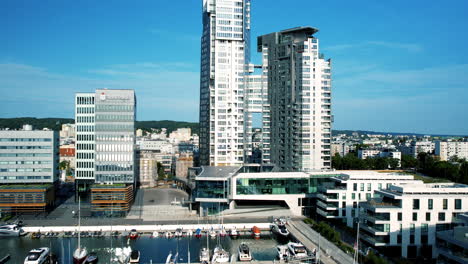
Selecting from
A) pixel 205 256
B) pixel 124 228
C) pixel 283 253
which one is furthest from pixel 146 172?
pixel 283 253

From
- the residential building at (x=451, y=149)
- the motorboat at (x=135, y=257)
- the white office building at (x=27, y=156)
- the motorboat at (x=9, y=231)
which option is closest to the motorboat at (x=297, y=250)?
the motorboat at (x=135, y=257)

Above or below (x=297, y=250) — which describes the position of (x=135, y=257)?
below

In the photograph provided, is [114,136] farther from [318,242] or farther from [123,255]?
[318,242]

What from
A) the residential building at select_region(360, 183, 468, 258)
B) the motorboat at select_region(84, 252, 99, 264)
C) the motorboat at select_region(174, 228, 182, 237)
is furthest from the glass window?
the motorboat at select_region(84, 252, 99, 264)

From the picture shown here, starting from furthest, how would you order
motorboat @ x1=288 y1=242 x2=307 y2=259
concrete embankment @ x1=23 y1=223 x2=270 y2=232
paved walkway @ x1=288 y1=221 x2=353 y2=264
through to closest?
concrete embankment @ x1=23 y1=223 x2=270 y2=232 → motorboat @ x1=288 y1=242 x2=307 y2=259 → paved walkway @ x1=288 y1=221 x2=353 y2=264

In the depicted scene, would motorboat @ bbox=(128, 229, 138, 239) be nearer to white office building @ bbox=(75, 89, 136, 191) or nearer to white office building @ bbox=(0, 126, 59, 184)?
white office building @ bbox=(75, 89, 136, 191)

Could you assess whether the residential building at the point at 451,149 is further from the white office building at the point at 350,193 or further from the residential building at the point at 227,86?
the white office building at the point at 350,193
